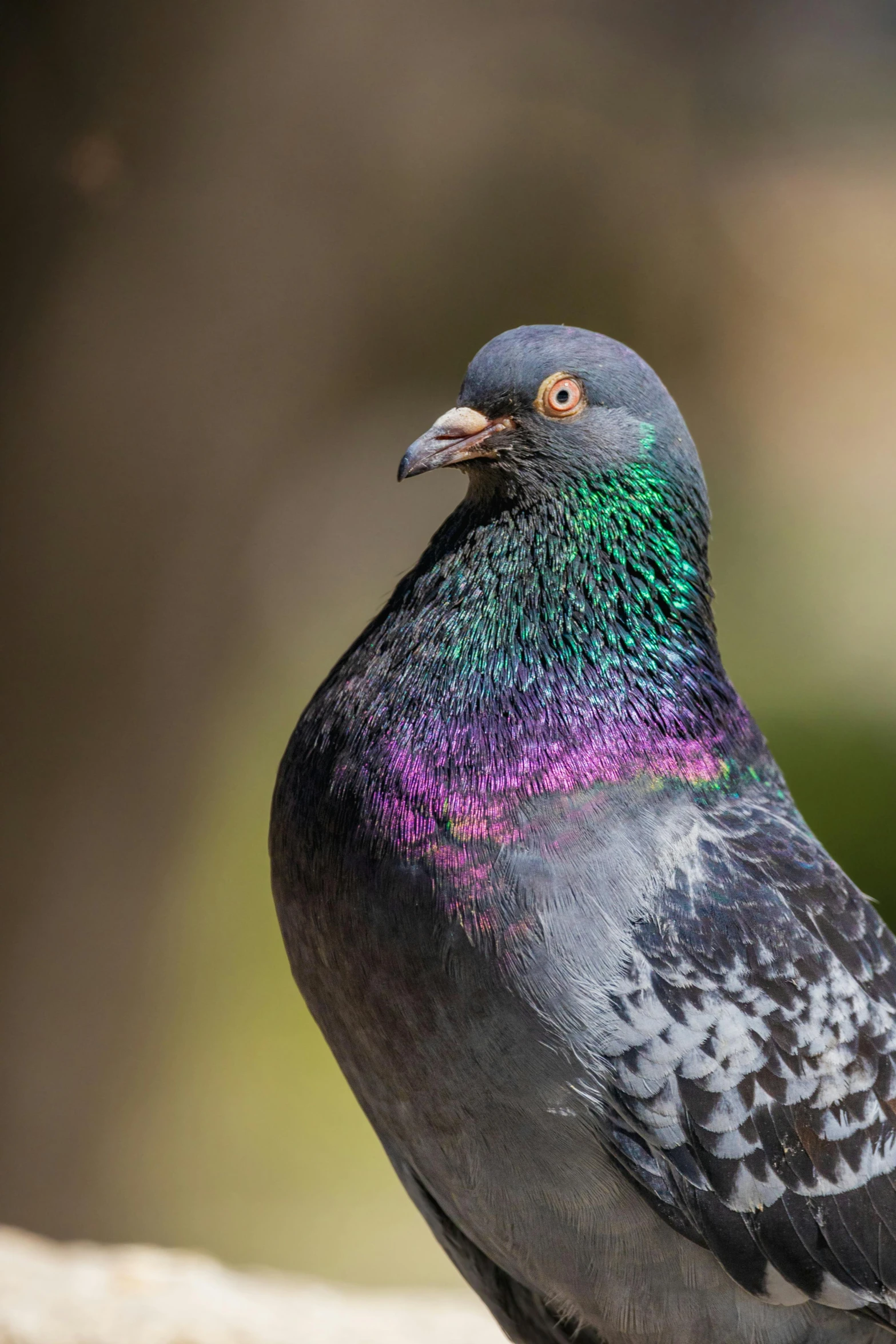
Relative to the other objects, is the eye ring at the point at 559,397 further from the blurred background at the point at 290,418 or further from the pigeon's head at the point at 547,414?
the blurred background at the point at 290,418

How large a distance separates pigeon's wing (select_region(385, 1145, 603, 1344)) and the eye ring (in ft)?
5.79

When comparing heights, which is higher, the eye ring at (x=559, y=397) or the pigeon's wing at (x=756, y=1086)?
the eye ring at (x=559, y=397)

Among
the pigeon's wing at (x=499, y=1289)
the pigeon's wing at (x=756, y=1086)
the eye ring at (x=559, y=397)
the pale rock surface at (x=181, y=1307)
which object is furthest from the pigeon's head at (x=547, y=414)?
the pale rock surface at (x=181, y=1307)

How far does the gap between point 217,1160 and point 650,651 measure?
16.5 feet

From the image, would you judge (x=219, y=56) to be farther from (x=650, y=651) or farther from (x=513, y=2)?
(x=650, y=651)

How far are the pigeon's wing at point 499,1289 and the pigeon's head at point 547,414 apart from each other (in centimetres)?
164

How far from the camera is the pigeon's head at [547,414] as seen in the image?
2.72m

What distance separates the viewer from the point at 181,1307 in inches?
185

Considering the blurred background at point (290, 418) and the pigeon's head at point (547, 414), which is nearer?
the pigeon's head at point (547, 414)

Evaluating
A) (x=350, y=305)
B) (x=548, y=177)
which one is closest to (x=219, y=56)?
(x=350, y=305)

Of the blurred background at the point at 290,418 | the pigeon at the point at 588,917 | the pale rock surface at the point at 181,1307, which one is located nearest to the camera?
the pigeon at the point at 588,917

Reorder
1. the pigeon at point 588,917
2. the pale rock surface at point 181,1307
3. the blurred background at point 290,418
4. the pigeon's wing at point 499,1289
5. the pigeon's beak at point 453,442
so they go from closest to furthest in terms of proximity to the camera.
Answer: the pigeon at point 588,917
the pigeon's beak at point 453,442
the pigeon's wing at point 499,1289
the pale rock surface at point 181,1307
the blurred background at point 290,418

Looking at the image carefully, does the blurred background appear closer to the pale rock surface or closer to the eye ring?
the pale rock surface

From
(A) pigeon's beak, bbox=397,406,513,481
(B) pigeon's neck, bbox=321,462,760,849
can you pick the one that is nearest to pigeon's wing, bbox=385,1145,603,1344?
(B) pigeon's neck, bbox=321,462,760,849
